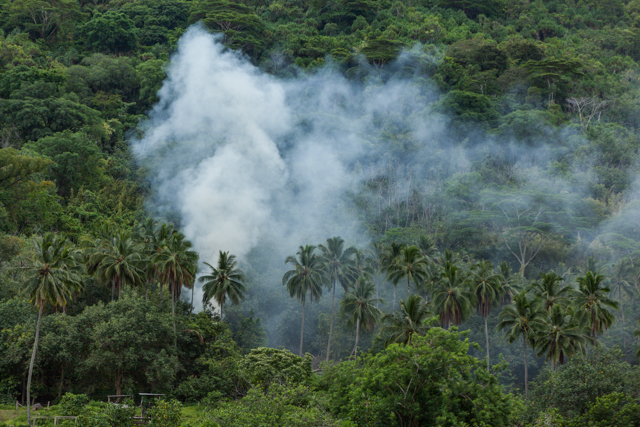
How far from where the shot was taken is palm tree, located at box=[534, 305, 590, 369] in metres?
53.5

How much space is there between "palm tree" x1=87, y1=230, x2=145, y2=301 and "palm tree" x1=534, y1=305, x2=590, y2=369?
3799cm

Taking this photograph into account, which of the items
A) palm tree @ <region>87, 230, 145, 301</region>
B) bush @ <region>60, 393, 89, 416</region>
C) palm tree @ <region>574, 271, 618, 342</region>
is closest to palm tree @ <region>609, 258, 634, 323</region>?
palm tree @ <region>574, 271, 618, 342</region>

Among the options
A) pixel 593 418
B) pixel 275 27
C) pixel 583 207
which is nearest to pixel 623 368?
pixel 593 418

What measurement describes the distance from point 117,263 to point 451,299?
33.0m

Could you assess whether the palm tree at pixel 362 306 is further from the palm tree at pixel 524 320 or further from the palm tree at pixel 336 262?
the palm tree at pixel 524 320

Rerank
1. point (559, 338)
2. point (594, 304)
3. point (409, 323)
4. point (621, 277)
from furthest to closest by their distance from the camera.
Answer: point (621, 277), point (594, 304), point (559, 338), point (409, 323)

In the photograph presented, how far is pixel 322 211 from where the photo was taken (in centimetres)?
9944

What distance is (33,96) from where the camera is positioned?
94.8 metres

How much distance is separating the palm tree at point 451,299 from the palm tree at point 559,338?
28.3 feet

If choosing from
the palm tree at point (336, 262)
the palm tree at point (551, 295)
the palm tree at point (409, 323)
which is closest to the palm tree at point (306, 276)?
the palm tree at point (336, 262)

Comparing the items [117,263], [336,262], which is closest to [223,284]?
[117,263]

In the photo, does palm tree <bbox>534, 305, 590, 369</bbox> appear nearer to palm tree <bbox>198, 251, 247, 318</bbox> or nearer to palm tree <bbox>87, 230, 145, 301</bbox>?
palm tree <bbox>198, 251, 247, 318</bbox>

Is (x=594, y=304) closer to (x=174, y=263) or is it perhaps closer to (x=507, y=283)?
(x=507, y=283)

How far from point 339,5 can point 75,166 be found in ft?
273
